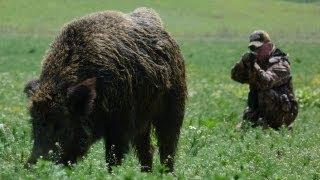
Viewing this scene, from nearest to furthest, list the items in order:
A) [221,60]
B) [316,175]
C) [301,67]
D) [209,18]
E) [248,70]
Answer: [316,175], [248,70], [301,67], [221,60], [209,18]

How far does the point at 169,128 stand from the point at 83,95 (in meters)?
2.37

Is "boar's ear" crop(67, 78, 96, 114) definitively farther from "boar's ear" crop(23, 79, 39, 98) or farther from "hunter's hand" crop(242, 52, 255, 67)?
"hunter's hand" crop(242, 52, 255, 67)

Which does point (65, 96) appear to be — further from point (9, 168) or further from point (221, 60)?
point (221, 60)

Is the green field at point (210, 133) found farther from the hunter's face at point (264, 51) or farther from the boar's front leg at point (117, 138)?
the hunter's face at point (264, 51)

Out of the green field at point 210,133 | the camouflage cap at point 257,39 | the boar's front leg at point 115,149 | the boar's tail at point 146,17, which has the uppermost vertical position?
the boar's tail at point 146,17

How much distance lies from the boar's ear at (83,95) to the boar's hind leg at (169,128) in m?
1.99

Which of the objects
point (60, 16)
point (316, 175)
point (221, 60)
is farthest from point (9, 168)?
point (60, 16)

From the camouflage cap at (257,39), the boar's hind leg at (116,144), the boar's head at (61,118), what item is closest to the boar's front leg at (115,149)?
the boar's hind leg at (116,144)

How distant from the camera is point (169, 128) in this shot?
1002 cm

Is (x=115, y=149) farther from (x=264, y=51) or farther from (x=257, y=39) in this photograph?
(x=264, y=51)

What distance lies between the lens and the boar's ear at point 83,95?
7.86 metres

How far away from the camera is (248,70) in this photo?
47.2ft

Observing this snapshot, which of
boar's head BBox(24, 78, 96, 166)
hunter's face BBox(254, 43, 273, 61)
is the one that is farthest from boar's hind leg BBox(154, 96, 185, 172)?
hunter's face BBox(254, 43, 273, 61)

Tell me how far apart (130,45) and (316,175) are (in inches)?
108
